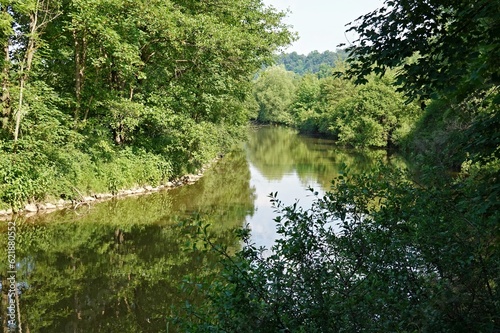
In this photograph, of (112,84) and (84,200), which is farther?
(112,84)

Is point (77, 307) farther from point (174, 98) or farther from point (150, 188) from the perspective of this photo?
point (174, 98)

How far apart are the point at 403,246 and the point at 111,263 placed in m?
8.28

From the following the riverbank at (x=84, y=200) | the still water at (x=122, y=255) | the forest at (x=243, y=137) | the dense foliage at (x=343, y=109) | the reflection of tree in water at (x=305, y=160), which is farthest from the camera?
the dense foliage at (x=343, y=109)

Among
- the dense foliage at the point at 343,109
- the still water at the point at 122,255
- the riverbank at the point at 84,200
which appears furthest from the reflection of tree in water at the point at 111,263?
the dense foliage at the point at 343,109

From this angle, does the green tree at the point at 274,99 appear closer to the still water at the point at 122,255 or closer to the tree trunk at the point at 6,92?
the still water at the point at 122,255

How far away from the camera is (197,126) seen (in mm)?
21062

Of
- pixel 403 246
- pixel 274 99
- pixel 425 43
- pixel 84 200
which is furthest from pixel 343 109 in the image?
pixel 403 246

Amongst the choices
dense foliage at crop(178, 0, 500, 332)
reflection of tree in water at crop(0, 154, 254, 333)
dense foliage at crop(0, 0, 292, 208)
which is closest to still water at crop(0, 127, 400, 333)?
reflection of tree in water at crop(0, 154, 254, 333)

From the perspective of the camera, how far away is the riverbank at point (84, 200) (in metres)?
14.0

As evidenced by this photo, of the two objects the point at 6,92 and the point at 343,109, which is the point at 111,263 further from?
the point at 343,109

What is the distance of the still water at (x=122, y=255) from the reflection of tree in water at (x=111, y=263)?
0.02 m

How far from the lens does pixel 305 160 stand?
1387 inches

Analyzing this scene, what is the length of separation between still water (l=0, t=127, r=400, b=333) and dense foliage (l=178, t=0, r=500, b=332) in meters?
0.69

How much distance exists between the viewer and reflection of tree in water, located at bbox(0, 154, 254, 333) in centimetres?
793
